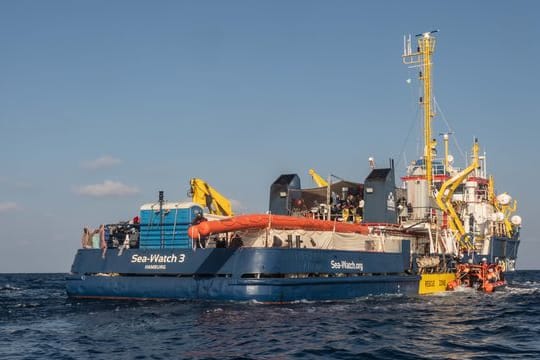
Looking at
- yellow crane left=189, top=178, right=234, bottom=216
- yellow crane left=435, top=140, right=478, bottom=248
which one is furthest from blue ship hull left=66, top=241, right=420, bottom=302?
yellow crane left=435, top=140, right=478, bottom=248

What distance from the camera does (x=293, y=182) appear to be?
1459 inches

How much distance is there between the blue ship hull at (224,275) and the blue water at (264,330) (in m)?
0.75

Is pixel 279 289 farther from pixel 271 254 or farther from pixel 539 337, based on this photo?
→ pixel 539 337

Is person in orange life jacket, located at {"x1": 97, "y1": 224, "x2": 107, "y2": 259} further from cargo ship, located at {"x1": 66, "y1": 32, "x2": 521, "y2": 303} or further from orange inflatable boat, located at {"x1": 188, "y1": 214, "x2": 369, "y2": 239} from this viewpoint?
orange inflatable boat, located at {"x1": 188, "y1": 214, "x2": 369, "y2": 239}

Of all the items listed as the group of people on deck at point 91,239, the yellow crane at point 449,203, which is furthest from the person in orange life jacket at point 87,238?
the yellow crane at point 449,203

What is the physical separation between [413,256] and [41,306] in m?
18.9

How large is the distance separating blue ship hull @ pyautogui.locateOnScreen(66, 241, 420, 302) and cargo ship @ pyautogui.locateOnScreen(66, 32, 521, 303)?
0.04 metres

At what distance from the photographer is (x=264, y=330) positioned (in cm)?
1809

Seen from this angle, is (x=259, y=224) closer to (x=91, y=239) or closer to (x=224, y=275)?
(x=224, y=275)

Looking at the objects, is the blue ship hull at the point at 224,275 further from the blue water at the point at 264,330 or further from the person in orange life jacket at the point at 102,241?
the blue water at the point at 264,330

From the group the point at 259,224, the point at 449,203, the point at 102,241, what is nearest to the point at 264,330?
the point at 259,224

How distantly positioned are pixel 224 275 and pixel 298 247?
3.24 meters

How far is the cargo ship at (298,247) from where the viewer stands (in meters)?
25.6

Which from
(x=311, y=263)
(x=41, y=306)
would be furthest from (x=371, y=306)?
(x=41, y=306)
